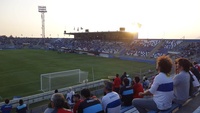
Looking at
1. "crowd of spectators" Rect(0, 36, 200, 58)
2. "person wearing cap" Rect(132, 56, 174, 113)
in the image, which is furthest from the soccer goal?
"crowd of spectators" Rect(0, 36, 200, 58)

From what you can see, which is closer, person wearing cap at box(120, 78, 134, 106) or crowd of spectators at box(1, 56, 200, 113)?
Result: crowd of spectators at box(1, 56, 200, 113)

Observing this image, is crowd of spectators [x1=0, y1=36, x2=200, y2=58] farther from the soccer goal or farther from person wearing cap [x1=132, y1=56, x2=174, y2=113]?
person wearing cap [x1=132, y1=56, x2=174, y2=113]

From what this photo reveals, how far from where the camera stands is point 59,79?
72.9 feet

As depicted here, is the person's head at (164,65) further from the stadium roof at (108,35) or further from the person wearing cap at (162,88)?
the stadium roof at (108,35)

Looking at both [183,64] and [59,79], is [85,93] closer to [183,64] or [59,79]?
[183,64]

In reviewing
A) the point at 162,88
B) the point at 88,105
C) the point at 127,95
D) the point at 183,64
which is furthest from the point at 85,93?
the point at 127,95

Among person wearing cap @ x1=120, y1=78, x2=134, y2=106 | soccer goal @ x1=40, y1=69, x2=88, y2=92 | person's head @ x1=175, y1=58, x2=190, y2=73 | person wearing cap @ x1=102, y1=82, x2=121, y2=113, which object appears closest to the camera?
person wearing cap @ x1=102, y1=82, x2=121, y2=113

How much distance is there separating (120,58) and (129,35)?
507 inches

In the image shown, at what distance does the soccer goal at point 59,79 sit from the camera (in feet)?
65.2

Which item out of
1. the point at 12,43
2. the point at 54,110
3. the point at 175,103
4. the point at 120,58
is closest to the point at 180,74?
the point at 175,103

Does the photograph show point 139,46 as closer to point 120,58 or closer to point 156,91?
point 120,58

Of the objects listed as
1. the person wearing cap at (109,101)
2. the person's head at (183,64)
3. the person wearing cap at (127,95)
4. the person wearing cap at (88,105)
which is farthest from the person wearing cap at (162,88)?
the person wearing cap at (127,95)

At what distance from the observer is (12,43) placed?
77.7 metres

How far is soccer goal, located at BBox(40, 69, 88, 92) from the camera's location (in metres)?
19.9
